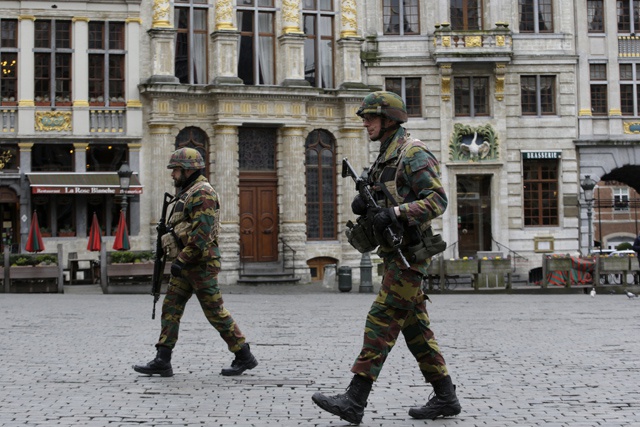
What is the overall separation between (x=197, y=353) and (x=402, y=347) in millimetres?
2562

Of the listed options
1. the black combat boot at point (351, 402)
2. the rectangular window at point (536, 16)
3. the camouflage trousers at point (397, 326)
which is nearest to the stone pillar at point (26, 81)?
the rectangular window at point (536, 16)

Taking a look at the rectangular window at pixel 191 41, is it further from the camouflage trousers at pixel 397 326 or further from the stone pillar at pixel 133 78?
the camouflage trousers at pixel 397 326

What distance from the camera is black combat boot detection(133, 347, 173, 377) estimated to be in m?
9.62

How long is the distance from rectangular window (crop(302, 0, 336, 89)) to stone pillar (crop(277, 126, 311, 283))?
2.14m

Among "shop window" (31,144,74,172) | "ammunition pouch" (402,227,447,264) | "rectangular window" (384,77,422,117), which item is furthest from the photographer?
"rectangular window" (384,77,422,117)

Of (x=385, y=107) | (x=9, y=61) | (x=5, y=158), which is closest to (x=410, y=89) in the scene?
(x=9, y=61)

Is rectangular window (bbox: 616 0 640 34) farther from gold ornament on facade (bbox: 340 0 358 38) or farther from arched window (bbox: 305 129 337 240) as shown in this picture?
arched window (bbox: 305 129 337 240)

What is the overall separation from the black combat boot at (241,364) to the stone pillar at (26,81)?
23.7 meters

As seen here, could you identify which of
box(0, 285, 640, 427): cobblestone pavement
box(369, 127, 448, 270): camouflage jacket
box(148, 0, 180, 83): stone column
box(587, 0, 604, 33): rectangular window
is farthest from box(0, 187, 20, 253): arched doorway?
box(369, 127, 448, 270): camouflage jacket

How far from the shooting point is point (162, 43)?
32.7m

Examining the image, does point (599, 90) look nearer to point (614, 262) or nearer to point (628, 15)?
point (628, 15)

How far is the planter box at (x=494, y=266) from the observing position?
29.0m

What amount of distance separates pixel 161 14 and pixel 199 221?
24.3m

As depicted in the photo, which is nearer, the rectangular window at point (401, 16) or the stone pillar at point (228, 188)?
the stone pillar at point (228, 188)
